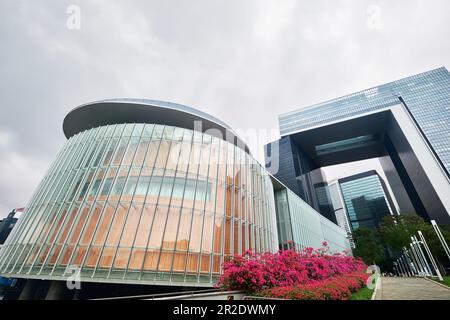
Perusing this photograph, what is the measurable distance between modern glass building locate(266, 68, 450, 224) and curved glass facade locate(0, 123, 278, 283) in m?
44.6

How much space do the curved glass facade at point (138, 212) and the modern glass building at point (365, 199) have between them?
4056 inches

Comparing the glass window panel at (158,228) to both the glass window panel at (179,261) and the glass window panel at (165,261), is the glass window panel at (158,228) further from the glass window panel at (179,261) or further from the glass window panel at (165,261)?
the glass window panel at (179,261)

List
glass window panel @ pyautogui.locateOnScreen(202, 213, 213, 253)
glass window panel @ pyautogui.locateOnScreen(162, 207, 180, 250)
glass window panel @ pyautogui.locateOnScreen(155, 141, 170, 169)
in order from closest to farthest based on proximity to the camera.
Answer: glass window panel @ pyautogui.locateOnScreen(162, 207, 180, 250), glass window panel @ pyautogui.locateOnScreen(202, 213, 213, 253), glass window panel @ pyautogui.locateOnScreen(155, 141, 170, 169)

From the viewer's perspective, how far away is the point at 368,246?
5206cm

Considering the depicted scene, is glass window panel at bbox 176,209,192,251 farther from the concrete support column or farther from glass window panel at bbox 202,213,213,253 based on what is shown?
the concrete support column

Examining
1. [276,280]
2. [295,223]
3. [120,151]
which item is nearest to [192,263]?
[276,280]

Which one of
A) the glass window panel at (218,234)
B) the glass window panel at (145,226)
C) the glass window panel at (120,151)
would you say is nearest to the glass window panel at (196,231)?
the glass window panel at (218,234)

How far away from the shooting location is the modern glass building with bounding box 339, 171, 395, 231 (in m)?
97.3

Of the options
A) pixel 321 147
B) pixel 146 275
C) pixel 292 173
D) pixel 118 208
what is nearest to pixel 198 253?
pixel 146 275

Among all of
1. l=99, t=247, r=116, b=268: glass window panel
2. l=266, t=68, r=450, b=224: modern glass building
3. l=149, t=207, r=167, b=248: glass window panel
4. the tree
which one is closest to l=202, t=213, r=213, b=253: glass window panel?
l=149, t=207, r=167, b=248: glass window panel

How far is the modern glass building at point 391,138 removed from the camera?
4303cm

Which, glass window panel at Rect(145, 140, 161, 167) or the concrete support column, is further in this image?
glass window panel at Rect(145, 140, 161, 167)
